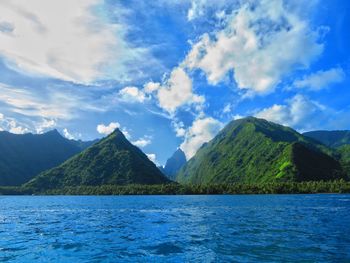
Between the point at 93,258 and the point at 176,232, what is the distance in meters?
22.7

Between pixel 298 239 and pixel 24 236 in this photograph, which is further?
pixel 24 236

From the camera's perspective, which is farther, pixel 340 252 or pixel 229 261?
pixel 340 252

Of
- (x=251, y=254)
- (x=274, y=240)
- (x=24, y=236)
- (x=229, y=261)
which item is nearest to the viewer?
(x=229, y=261)

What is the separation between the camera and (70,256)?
42.6m

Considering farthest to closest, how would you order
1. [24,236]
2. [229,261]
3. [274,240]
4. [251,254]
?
[24,236] < [274,240] < [251,254] < [229,261]

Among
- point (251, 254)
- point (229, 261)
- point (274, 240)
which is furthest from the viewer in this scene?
point (274, 240)

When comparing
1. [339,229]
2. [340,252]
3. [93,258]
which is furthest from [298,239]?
[93,258]

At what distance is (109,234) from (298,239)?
27526 mm

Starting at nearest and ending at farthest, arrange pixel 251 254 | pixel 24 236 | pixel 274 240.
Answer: pixel 251 254, pixel 274 240, pixel 24 236

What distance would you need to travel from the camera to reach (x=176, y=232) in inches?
2452

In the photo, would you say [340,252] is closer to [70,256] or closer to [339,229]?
[339,229]

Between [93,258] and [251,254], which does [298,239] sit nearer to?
[251,254]

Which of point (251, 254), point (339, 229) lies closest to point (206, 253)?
point (251, 254)

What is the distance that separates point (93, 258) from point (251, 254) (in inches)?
633
